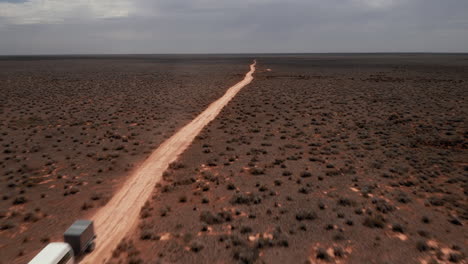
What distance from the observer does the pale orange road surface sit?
10289 millimetres

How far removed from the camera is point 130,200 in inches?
532

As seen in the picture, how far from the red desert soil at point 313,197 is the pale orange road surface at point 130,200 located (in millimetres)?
473

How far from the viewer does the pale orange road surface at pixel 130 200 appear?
10.3 metres

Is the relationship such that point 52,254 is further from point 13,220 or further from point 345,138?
point 345,138

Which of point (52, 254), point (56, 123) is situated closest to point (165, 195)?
point (52, 254)

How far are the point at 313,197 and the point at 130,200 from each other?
8751 mm

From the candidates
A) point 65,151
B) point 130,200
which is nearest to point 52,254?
point 130,200

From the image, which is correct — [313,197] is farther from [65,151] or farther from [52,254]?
[65,151]

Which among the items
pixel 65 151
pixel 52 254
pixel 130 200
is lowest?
pixel 130 200

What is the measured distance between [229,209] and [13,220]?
905cm

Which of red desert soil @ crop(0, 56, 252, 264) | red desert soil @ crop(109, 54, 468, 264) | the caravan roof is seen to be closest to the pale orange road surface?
red desert soil @ crop(109, 54, 468, 264)

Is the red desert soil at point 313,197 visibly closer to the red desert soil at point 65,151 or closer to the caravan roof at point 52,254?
the caravan roof at point 52,254

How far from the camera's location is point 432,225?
36.9 feet

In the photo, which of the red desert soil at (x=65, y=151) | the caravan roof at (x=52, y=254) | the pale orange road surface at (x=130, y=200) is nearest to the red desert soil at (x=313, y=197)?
the pale orange road surface at (x=130, y=200)
